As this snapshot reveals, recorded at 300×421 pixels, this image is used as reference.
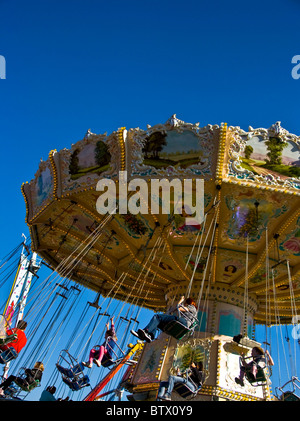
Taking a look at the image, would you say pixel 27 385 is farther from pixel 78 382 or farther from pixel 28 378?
pixel 78 382

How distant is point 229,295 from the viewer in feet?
38.9

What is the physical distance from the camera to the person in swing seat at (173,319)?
6.97m

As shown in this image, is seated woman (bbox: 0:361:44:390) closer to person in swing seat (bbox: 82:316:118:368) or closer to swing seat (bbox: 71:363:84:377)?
swing seat (bbox: 71:363:84:377)

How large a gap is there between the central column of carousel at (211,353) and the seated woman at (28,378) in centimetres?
278

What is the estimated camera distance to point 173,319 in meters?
7.00

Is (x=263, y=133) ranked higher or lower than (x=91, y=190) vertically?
higher

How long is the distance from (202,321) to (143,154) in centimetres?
469

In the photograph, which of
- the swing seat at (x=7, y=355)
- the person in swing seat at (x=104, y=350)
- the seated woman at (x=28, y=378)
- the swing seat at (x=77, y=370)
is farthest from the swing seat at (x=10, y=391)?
the person in swing seat at (x=104, y=350)

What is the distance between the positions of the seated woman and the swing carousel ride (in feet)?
6.92

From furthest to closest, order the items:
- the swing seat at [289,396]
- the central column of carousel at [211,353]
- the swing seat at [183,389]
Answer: the central column of carousel at [211,353]
the swing seat at [289,396]
the swing seat at [183,389]

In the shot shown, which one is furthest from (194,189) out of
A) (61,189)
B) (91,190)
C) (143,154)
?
(61,189)

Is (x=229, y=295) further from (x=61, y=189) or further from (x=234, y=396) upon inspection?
(x=61, y=189)

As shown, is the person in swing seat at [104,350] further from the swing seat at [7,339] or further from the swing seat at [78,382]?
the swing seat at [7,339]
